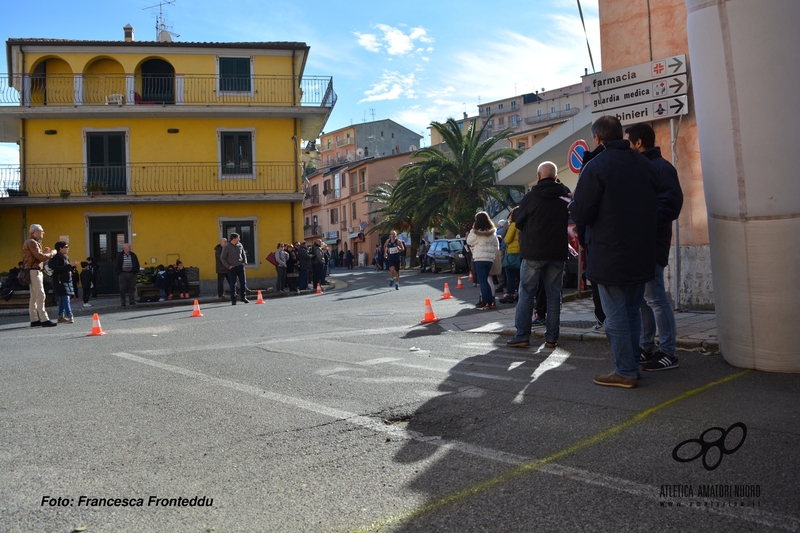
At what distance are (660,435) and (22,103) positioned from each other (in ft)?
98.5

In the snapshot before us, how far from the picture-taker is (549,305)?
7.54 meters

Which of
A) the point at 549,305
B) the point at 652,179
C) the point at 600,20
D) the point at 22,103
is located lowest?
the point at 549,305

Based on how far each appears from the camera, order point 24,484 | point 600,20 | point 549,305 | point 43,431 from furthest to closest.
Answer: point 600,20
point 549,305
point 43,431
point 24,484

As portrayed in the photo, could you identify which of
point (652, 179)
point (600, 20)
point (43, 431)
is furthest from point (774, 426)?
point (600, 20)

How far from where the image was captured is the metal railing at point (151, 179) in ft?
91.4

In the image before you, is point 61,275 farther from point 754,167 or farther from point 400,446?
point 754,167

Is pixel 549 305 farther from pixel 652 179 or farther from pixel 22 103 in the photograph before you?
pixel 22 103

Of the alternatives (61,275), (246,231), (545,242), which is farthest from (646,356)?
(246,231)

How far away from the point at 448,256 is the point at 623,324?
2794cm

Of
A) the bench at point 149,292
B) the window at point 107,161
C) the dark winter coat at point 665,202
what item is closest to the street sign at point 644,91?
the dark winter coat at point 665,202

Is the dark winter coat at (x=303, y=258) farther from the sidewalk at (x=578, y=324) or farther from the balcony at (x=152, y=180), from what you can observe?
the sidewalk at (x=578, y=324)

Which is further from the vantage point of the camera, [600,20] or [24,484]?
[600,20]

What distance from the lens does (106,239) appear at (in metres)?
28.3

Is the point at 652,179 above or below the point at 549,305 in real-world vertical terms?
above
